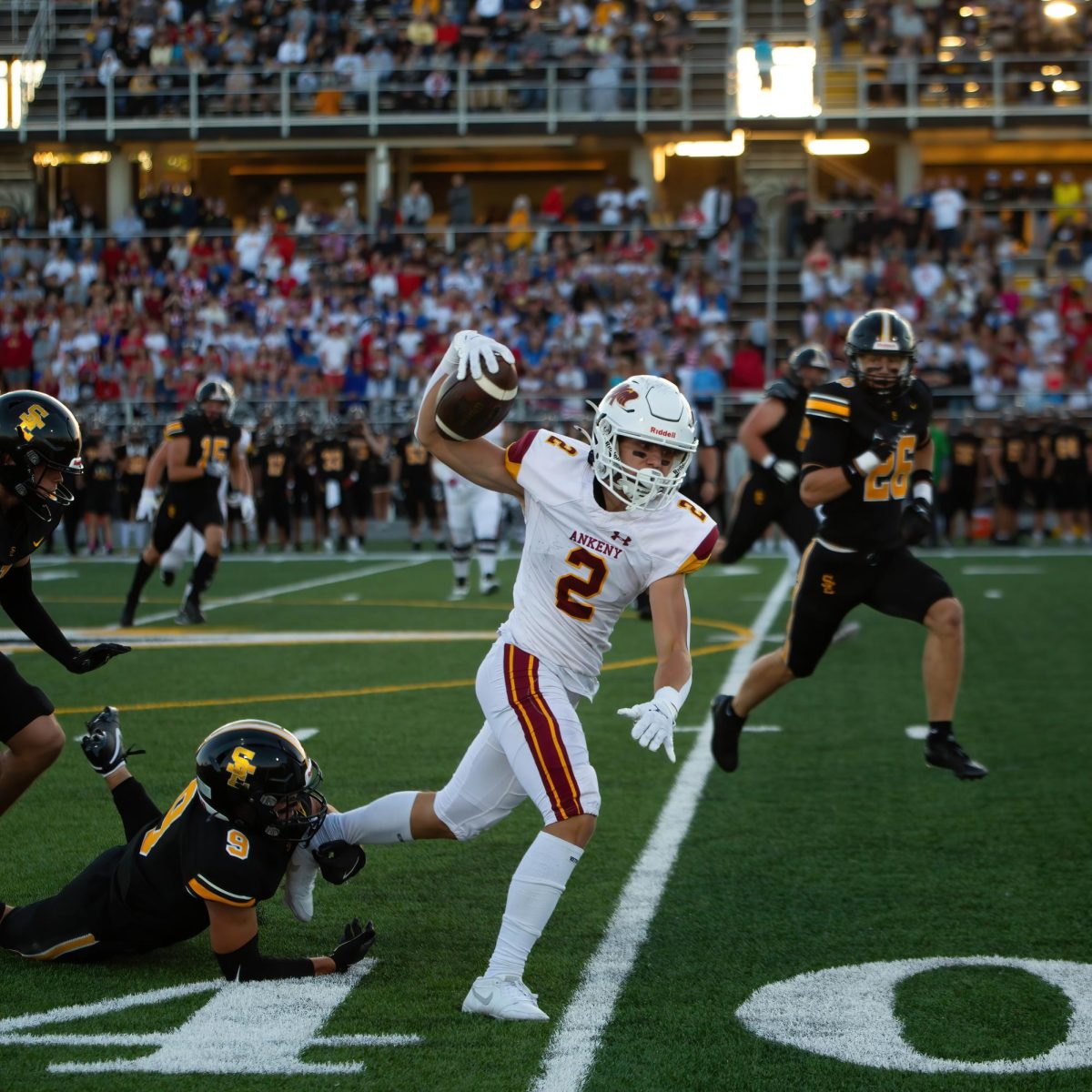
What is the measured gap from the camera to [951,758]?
226 inches

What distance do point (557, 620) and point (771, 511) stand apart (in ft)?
20.2

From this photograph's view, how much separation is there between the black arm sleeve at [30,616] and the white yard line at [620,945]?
5.73 ft

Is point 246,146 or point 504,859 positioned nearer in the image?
point 504,859

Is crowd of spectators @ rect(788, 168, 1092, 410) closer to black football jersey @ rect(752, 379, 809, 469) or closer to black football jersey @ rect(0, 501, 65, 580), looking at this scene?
black football jersey @ rect(752, 379, 809, 469)

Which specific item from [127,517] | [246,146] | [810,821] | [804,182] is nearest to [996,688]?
[810,821]

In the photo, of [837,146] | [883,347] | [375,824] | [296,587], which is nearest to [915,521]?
[883,347]

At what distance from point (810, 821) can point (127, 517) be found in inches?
630

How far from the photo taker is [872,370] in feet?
20.5

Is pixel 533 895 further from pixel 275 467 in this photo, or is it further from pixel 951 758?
pixel 275 467

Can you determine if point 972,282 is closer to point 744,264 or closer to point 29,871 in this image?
point 744,264

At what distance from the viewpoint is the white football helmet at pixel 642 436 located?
13.1 ft

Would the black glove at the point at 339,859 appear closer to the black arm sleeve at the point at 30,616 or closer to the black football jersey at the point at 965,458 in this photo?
the black arm sleeve at the point at 30,616

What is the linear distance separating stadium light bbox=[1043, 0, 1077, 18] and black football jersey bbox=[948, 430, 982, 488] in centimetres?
1125

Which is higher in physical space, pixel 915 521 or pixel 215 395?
pixel 215 395
